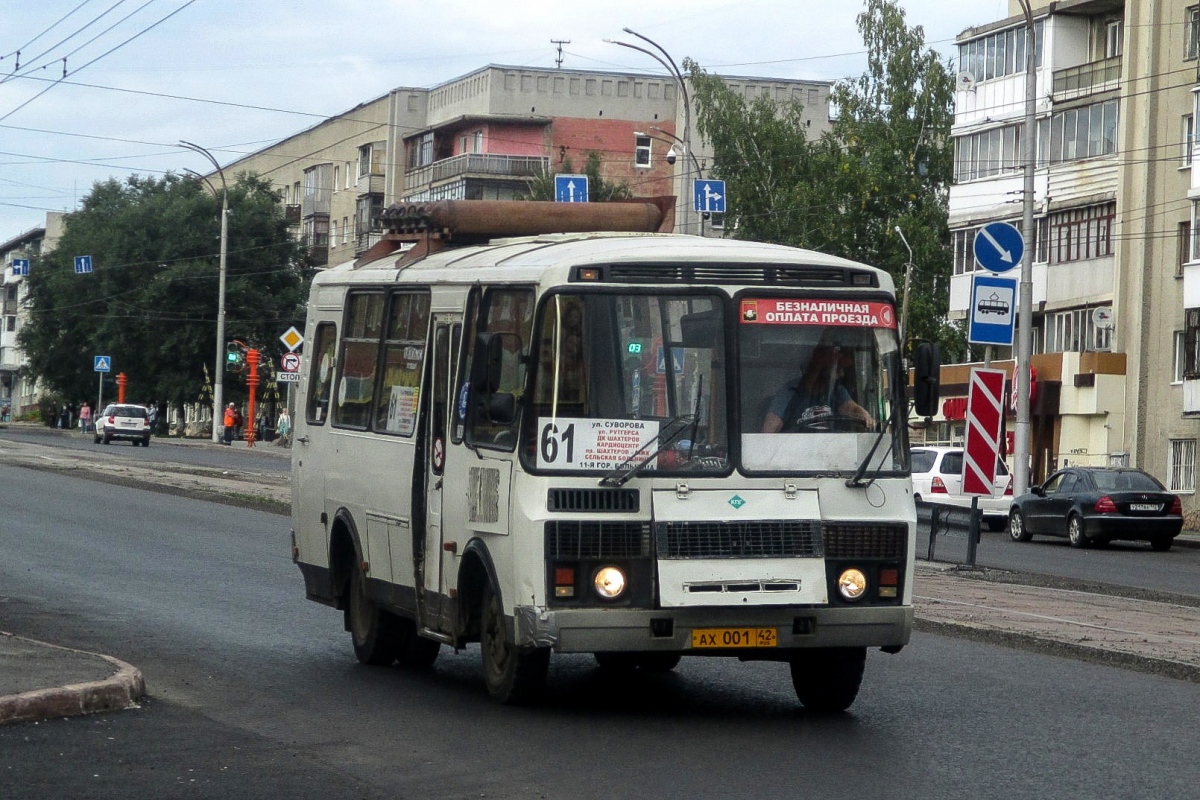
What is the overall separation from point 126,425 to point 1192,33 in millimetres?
37501

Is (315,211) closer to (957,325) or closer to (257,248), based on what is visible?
(257,248)

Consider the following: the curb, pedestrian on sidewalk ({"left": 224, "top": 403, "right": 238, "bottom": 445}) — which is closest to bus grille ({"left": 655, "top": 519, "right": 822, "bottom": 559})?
the curb

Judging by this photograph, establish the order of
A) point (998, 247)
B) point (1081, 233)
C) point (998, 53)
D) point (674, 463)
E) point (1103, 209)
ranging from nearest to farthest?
point (674, 463), point (998, 247), point (1103, 209), point (1081, 233), point (998, 53)

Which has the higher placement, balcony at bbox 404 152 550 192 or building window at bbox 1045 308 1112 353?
balcony at bbox 404 152 550 192

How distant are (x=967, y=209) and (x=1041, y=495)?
24.4m

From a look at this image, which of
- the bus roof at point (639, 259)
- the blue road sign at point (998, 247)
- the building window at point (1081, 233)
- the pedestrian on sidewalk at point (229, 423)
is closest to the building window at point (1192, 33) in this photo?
the building window at point (1081, 233)

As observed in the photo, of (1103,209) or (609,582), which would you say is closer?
(609,582)

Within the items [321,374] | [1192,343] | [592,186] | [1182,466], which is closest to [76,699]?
[321,374]

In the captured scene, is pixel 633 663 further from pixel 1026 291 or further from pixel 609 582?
pixel 1026 291

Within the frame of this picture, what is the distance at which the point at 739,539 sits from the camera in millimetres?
10203

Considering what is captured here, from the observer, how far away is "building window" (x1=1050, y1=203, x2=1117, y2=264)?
54156 mm

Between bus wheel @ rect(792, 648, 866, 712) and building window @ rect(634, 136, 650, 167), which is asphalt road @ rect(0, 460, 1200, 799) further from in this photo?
building window @ rect(634, 136, 650, 167)

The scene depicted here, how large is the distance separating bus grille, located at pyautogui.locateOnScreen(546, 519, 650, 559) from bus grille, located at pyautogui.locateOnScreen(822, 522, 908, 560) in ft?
3.13

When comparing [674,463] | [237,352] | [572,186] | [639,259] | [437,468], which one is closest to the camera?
[674,463]
